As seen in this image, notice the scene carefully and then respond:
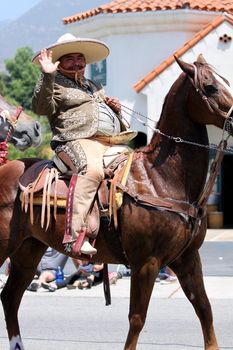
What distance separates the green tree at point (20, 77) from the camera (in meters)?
76.7

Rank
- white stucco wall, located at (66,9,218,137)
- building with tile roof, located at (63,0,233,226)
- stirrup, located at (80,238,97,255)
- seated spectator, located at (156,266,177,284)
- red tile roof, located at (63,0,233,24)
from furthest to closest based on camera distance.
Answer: white stucco wall, located at (66,9,218,137) → red tile roof, located at (63,0,233,24) → building with tile roof, located at (63,0,233,226) → seated spectator, located at (156,266,177,284) → stirrup, located at (80,238,97,255)

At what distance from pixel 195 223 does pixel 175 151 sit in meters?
0.57

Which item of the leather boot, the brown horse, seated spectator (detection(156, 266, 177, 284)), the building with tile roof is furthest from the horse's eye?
the building with tile roof

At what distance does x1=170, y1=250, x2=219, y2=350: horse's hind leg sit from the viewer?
6211mm

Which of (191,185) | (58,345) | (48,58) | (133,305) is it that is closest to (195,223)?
(191,185)

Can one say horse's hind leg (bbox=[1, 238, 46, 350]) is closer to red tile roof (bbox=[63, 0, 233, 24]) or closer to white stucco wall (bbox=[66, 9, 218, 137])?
→ white stucco wall (bbox=[66, 9, 218, 137])

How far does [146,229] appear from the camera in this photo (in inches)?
232

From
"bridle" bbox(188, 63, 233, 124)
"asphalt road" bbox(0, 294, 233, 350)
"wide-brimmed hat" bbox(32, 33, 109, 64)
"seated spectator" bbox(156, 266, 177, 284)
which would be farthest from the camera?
"seated spectator" bbox(156, 266, 177, 284)

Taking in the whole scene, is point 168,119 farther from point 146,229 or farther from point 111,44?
point 111,44

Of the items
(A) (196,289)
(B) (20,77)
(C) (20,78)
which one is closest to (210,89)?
(A) (196,289)

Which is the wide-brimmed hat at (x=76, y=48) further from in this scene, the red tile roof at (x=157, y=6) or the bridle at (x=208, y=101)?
the red tile roof at (x=157, y=6)

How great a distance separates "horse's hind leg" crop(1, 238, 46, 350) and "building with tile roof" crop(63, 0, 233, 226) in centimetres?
1280

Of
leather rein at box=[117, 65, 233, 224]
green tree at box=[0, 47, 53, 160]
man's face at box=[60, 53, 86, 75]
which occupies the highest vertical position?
man's face at box=[60, 53, 86, 75]

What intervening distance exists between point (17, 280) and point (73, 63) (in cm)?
191
